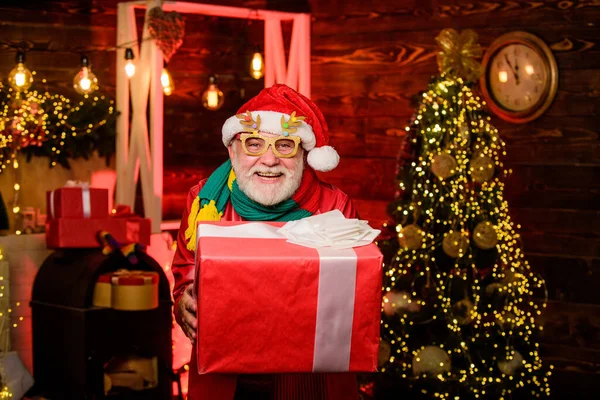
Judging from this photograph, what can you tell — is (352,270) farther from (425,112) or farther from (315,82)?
(315,82)

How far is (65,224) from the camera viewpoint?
163 inches

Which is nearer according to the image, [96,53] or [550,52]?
[550,52]

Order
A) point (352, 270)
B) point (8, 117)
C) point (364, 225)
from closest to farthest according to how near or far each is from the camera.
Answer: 1. point (352, 270)
2. point (364, 225)
3. point (8, 117)

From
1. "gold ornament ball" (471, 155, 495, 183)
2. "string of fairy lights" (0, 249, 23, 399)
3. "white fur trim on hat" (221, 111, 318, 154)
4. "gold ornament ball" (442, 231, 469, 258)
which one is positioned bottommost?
"string of fairy lights" (0, 249, 23, 399)

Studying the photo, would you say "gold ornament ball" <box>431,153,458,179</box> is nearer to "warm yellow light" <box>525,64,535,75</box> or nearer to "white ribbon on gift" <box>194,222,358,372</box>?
"warm yellow light" <box>525,64,535,75</box>

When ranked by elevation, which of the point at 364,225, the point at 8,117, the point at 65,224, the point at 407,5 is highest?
the point at 407,5

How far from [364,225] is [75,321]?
2311 mm

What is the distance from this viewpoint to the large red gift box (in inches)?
75.2

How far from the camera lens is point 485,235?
4.05m

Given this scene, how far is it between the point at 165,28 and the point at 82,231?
1329mm

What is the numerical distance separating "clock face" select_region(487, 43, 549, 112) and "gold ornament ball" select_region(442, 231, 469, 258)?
112 cm

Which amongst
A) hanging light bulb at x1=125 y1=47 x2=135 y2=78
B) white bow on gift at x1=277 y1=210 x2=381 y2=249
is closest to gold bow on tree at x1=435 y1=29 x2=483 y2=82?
hanging light bulb at x1=125 y1=47 x2=135 y2=78

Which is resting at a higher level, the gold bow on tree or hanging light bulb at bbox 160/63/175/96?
A: the gold bow on tree

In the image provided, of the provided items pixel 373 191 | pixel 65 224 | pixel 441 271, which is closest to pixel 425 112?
pixel 441 271
